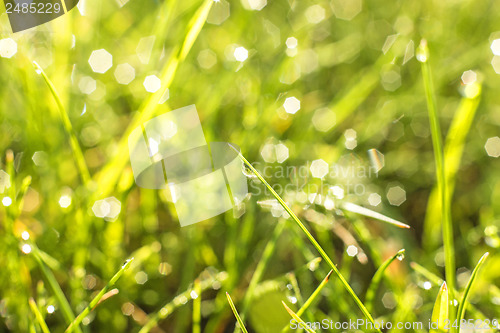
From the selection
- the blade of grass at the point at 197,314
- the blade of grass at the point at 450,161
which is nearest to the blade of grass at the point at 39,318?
the blade of grass at the point at 197,314

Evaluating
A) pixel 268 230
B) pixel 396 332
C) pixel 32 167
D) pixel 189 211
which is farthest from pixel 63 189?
pixel 396 332

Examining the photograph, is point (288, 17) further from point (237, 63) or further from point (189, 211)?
point (189, 211)

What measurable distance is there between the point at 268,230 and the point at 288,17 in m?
0.47

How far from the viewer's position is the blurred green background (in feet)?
1.82

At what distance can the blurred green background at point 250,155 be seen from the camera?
1.82 feet

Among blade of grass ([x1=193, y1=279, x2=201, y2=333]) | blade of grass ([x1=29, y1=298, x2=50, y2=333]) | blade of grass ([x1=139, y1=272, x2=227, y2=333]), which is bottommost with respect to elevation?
blade of grass ([x1=139, y1=272, x2=227, y2=333])

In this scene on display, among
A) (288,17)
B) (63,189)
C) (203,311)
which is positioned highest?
(288,17)

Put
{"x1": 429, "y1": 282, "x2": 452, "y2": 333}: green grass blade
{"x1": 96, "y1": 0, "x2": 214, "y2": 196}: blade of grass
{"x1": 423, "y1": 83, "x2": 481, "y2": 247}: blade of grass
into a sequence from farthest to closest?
{"x1": 423, "y1": 83, "x2": 481, "y2": 247}: blade of grass → {"x1": 96, "y1": 0, "x2": 214, "y2": 196}: blade of grass → {"x1": 429, "y1": 282, "x2": 452, "y2": 333}: green grass blade

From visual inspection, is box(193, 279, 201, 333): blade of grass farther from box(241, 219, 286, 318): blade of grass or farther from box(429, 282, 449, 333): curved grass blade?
box(429, 282, 449, 333): curved grass blade

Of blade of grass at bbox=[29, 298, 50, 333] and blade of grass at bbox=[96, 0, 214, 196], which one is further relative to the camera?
blade of grass at bbox=[96, 0, 214, 196]

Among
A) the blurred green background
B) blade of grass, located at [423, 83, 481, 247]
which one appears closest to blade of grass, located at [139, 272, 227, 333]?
the blurred green background

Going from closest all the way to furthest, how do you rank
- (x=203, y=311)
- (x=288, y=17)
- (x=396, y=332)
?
(x=396, y=332) → (x=203, y=311) → (x=288, y=17)

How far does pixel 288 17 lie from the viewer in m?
0.94

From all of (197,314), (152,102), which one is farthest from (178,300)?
(152,102)
